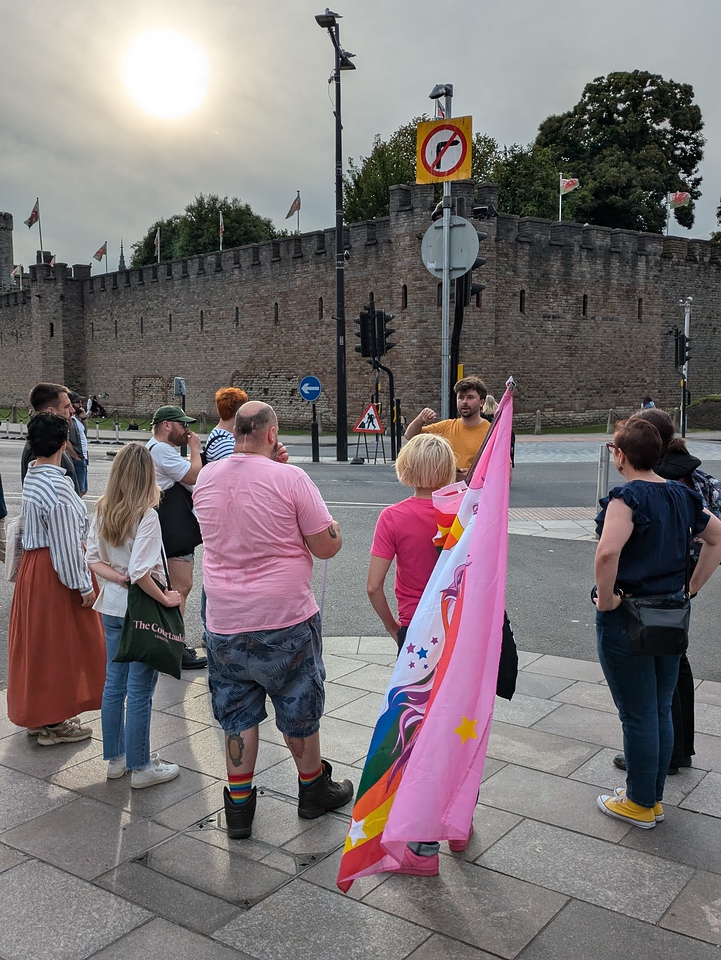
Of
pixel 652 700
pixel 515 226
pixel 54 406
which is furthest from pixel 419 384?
pixel 652 700

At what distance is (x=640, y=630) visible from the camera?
3498 millimetres

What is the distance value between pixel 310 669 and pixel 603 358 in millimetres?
33637

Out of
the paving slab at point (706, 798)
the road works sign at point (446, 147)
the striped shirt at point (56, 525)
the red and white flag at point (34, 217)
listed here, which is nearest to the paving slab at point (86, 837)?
the striped shirt at point (56, 525)

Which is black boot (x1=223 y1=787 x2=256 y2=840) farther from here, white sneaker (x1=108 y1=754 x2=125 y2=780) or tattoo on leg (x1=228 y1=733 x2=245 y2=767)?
white sneaker (x1=108 y1=754 x2=125 y2=780)

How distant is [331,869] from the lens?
10.8 feet

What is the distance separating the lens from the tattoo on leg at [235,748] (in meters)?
3.57

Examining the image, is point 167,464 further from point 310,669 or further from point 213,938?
point 213,938

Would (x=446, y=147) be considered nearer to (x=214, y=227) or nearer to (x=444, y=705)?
(x=444, y=705)

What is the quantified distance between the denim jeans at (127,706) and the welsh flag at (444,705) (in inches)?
52.4

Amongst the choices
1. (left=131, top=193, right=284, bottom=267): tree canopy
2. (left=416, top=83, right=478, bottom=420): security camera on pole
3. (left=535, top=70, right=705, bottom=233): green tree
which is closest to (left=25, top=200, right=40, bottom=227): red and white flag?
(left=131, top=193, right=284, bottom=267): tree canopy

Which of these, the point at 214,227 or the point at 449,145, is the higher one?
the point at 214,227

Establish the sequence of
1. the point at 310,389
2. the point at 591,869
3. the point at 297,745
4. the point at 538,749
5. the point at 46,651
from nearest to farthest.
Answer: the point at 591,869, the point at 297,745, the point at 538,749, the point at 46,651, the point at 310,389

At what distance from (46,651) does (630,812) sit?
289cm

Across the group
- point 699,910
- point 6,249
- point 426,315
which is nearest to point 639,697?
point 699,910
